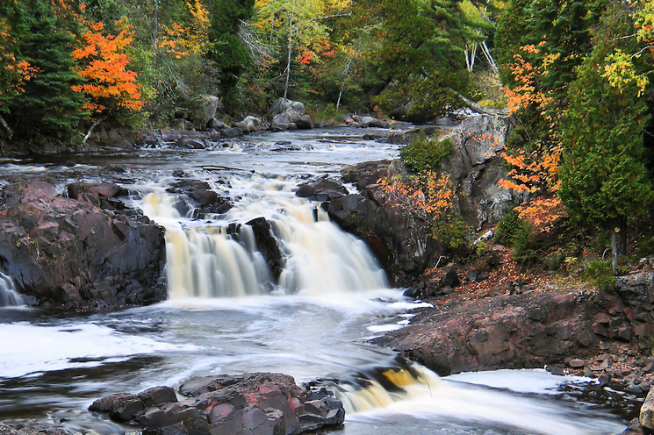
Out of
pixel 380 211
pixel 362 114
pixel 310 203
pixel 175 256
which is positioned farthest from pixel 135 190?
pixel 362 114

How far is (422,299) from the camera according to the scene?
12914 mm

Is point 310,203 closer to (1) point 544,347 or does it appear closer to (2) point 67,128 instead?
(1) point 544,347

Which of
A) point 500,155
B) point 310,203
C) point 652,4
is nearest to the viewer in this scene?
point 652,4

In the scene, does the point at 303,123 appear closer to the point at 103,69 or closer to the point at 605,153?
the point at 103,69

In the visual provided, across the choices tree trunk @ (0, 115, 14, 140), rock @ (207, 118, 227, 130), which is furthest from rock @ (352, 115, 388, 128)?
tree trunk @ (0, 115, 14, 140)

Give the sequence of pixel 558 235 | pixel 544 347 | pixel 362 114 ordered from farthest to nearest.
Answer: pixel 362 114 → pixel 558 235 → pixel 544 347

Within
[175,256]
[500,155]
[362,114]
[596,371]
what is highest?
[362,114]


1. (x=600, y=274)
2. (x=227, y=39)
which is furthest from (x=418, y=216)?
(x=227, y=39)

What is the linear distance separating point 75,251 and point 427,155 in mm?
8406

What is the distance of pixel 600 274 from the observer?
375 inches

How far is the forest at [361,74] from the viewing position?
977cm

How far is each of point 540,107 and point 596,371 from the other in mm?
6459

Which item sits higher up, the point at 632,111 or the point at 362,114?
the point at 362,114

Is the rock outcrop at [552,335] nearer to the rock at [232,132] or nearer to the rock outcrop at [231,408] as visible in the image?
the rock outcrop at [231,408]
